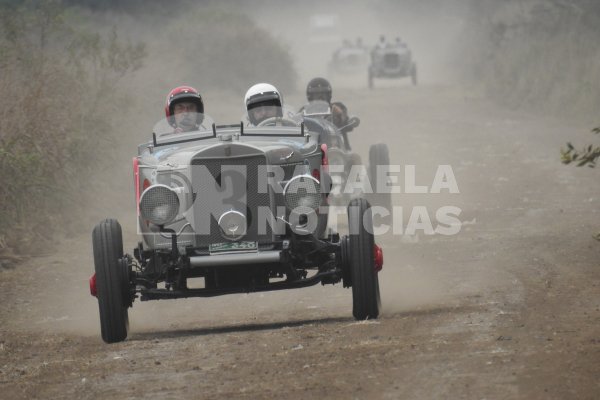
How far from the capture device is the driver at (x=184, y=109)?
11336 millimetres

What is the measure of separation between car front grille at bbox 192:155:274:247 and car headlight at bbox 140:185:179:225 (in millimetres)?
333

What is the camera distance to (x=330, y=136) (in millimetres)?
16250

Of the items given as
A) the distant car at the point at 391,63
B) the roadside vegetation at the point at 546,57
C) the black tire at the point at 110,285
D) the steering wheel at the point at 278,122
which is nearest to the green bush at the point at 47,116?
the steering wheel at the point at 278,122

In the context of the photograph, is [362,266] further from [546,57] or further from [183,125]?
[546,57]

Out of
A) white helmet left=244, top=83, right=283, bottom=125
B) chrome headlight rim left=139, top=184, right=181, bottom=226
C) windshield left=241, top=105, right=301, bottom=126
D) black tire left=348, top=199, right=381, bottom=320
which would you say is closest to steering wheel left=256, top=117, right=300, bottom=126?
windshield left=241, top=105, right=301, bottom=126

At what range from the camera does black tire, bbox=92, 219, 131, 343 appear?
9.18m

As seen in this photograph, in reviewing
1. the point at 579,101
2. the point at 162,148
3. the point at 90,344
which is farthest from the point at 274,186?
the point at 579,101

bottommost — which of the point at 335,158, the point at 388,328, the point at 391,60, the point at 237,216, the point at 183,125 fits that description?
the point at 388,328

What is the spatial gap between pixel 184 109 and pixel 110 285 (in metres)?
2.95

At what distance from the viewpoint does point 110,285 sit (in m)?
9.19

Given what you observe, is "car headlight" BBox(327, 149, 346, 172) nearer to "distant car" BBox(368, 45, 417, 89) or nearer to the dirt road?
the dirt road

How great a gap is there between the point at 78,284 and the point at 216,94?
84.3 ft

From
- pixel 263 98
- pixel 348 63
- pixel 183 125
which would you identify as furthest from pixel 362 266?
pixel 348 63

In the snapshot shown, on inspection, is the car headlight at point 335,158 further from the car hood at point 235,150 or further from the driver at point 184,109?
the car hood at point 235,150
